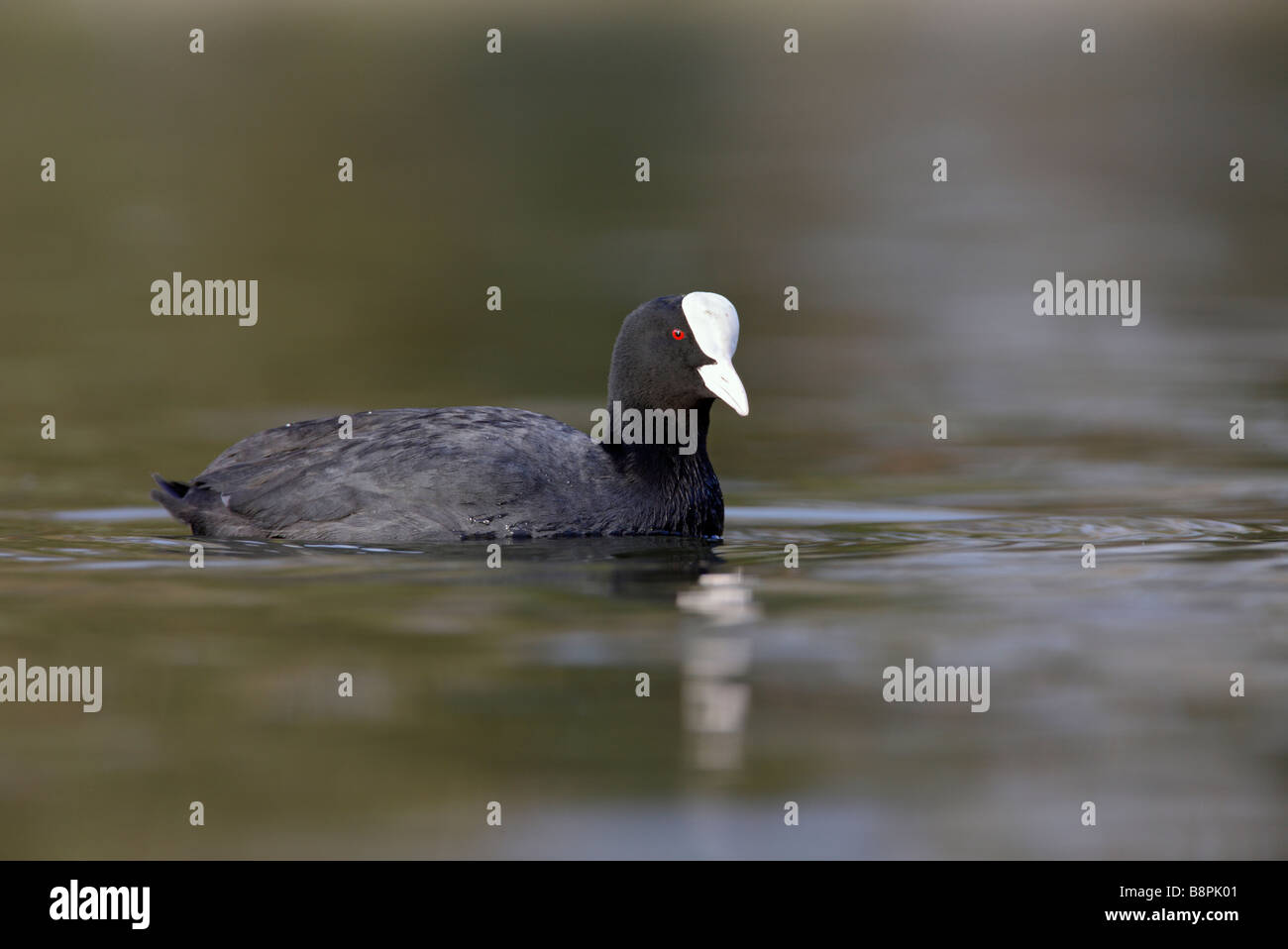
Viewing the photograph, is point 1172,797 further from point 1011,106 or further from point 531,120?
point 1011,106

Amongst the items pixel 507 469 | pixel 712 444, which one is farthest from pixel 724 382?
pixel 712 444

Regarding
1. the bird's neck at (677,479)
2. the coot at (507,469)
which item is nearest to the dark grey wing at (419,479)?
the coot at (507,469)

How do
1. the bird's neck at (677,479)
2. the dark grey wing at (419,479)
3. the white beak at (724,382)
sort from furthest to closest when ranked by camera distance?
the bird's neck at (677,479)
the white beak at (724,382)
the dark grey wing at (419,479)

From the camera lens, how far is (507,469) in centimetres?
913

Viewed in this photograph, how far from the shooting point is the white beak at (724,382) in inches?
364

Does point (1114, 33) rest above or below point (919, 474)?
above

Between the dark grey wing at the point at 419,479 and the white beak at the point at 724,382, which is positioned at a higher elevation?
the white beak at the point at 724,382

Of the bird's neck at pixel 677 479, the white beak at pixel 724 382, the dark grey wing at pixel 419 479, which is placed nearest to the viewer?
the dark grey wing at pixel 419 479

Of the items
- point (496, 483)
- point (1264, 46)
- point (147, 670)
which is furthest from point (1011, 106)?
point (147, 670)

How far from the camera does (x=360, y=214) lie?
22.0 m

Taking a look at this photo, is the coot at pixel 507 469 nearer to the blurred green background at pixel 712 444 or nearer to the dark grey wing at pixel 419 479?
the dark grey wing at pixel 419 479

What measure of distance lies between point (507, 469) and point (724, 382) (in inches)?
45.1

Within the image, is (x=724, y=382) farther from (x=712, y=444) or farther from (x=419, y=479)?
(x=712, y=444)

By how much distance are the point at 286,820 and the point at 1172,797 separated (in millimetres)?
2485
